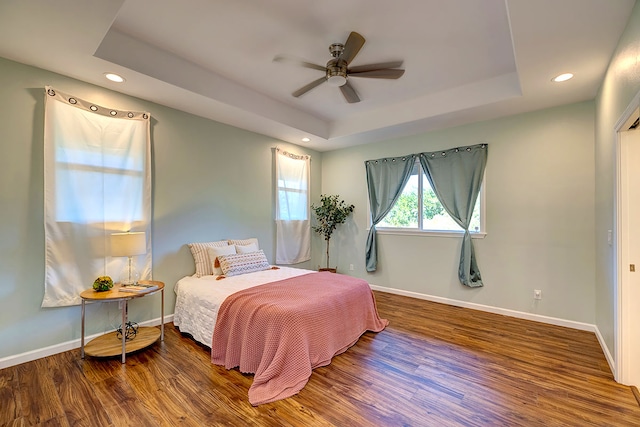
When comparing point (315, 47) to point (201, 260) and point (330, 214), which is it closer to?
point (201, 260)

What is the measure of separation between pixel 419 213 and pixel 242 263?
9.48 ft

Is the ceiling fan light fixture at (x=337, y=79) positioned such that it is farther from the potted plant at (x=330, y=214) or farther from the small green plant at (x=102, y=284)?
the small green plant at (x=102, y=284)

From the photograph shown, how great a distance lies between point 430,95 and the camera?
3727 millimetres

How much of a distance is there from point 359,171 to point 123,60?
3.73m

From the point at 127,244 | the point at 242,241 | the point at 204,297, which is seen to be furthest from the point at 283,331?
the point at 242,241

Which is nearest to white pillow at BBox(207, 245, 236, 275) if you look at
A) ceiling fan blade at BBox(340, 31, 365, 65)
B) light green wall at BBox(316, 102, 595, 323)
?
ceiling fan blade at BBox(340, 31, 365, 65)

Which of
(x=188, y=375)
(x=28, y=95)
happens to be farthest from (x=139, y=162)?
(x=188, y=375)

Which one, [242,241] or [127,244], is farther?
[242,241]

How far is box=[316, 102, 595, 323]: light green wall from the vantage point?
10.7 feet

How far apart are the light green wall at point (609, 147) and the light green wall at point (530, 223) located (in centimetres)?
19

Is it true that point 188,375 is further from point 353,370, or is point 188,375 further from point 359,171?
point 359,171

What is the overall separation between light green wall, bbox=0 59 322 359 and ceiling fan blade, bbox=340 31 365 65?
2.29 m

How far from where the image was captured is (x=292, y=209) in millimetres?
5074

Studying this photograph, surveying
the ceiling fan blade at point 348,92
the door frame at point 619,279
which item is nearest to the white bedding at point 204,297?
the ceiling fan blade at point 348,92
